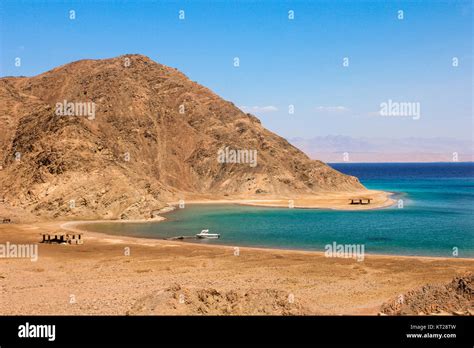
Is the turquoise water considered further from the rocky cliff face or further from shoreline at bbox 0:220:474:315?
the rocky cliff face

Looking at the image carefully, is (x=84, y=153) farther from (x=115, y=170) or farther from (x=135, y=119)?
(x=135, y=119)

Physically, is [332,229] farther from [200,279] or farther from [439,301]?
[439,301]

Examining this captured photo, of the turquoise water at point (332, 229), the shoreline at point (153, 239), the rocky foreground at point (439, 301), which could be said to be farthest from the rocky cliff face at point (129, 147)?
the rocky foreground at point (439, 301)

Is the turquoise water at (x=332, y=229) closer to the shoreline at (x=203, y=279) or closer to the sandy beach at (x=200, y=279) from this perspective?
the shoreline at (x=203, y=279)

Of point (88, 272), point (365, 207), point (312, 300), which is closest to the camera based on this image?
point (312, 300)

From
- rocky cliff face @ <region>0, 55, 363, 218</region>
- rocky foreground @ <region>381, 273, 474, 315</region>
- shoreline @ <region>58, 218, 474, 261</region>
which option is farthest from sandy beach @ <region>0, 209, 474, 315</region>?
rocky cliff face @ <region>0, 55, 363, 218</region>

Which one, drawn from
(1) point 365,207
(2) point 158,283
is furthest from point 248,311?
(1) point 365,207
